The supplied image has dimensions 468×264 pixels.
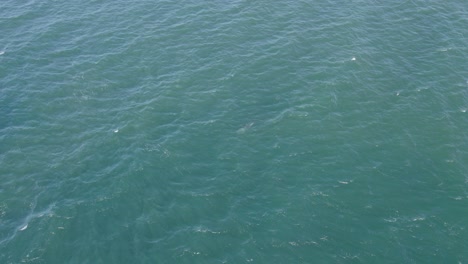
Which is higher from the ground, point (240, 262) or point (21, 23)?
point (21, 23)

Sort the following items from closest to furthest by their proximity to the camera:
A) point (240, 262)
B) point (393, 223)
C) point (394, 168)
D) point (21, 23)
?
point (240, 262), point (393, 223), point (394, 168), point (21, 23)

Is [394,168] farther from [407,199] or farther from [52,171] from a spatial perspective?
[52,171]

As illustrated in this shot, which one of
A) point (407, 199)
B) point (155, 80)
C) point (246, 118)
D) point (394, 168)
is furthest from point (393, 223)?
point (155, 80)

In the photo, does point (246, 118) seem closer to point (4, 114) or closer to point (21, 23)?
point (4, 114)

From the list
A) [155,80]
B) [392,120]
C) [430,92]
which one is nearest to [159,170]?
[155,80]

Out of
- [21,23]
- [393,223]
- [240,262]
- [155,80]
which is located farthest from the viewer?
[21,23]

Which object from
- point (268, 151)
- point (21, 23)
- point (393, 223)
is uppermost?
point (21, 23)

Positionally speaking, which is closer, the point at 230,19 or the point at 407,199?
the point at 407,199
